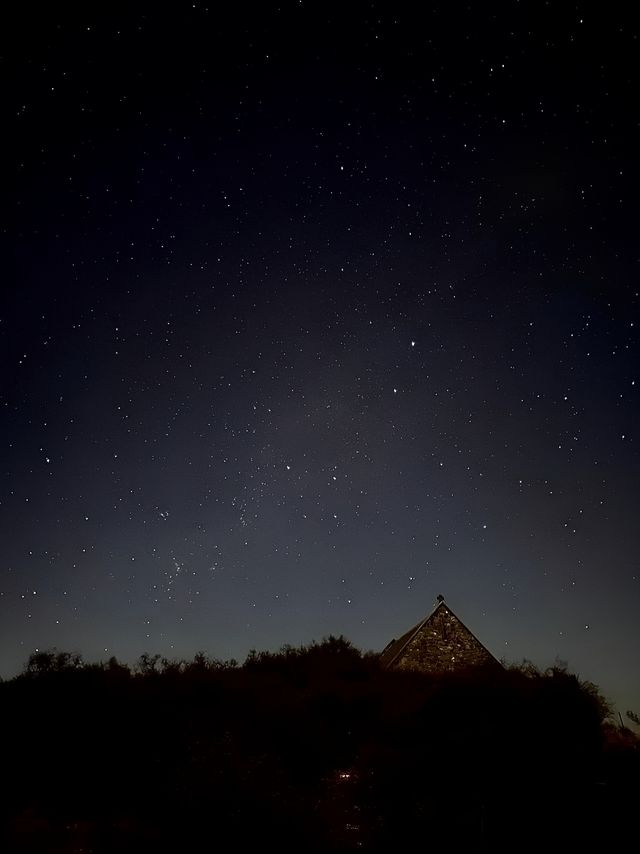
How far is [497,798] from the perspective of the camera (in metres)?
10.5

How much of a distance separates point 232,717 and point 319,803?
4.25 metres

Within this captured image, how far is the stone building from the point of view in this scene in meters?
21.0

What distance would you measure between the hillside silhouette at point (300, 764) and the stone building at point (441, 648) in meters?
3.07

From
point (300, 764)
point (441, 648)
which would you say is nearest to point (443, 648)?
point (441, 648)

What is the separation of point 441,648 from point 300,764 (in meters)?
9.92

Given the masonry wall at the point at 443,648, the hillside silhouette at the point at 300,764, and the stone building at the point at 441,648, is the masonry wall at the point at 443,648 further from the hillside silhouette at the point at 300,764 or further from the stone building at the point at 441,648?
the hillside silhouette at the point at 300,764

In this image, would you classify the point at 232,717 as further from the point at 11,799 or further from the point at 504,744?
the point at 504,744

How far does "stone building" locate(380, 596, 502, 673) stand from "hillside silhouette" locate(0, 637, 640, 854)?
3.07 m

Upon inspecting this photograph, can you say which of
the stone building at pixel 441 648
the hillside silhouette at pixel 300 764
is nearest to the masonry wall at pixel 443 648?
the stone building at pixel 441 648

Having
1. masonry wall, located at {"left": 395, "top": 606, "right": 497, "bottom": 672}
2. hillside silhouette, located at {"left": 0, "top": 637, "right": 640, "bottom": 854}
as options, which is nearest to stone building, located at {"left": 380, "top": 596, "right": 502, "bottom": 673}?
masonry wall, located at {"left": 395, "top": 606, "right": 497, "bottom": 672}

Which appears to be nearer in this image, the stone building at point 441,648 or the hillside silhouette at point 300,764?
the hillside silhouette at point 300,764

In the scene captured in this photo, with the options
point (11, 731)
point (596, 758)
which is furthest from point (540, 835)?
point (11, 731)

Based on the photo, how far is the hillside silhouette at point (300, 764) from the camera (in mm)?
9312

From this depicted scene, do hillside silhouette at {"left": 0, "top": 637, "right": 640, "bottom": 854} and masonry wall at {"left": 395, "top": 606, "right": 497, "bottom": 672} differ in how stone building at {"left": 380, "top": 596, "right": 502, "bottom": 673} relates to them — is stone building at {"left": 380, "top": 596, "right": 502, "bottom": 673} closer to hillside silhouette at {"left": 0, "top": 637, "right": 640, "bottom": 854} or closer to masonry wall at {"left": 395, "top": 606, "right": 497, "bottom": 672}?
masonry wall at {"left": 395, "top": 606, "right": 497, "bottom": 672}
